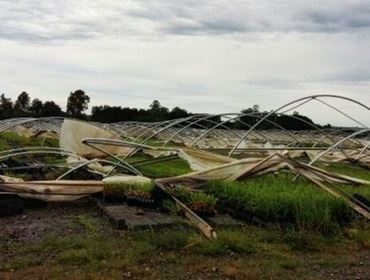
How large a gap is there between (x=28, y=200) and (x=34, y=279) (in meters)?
2.79

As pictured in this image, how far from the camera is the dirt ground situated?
3953 mm

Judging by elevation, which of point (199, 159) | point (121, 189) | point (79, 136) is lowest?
point (121, 189)

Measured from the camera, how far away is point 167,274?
399cm

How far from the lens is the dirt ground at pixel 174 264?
395 centimetres

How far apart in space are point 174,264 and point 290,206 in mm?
2000

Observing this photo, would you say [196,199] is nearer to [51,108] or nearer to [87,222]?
[87,222]

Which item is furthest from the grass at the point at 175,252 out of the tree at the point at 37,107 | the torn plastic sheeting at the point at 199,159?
the tree at the point at 37,107

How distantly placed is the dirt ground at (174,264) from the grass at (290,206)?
0.47 metres

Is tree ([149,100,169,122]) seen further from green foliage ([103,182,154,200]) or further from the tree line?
green foliage ([103,182,154,200])

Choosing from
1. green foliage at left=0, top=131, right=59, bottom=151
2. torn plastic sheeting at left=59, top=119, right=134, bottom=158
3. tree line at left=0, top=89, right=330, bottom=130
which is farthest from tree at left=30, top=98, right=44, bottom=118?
torn plastic sheeting at left=59, top=119, right=134, bottom=158

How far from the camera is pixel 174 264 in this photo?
13.8 ft

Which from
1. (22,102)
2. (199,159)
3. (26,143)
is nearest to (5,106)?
(22,102)

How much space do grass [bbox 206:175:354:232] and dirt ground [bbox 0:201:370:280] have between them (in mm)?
467

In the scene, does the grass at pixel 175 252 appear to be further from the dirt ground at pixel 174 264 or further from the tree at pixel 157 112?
the tree at pixel 157 112
